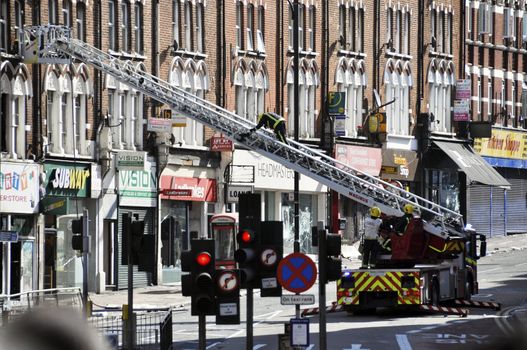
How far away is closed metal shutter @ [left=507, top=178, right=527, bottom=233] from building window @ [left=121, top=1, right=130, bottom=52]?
2940cm

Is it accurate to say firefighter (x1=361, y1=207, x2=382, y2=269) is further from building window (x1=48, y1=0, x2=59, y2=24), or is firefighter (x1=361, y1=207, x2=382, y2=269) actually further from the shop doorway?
building window (x1=48, y1=0, x2=59, y2=24)

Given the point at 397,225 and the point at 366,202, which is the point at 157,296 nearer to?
the point at 366,202

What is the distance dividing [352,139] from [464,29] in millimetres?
12073

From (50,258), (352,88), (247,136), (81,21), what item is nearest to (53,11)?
(81,21)

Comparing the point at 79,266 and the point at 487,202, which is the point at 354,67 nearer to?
the point at 487,202

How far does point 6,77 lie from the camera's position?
4450 centimetres

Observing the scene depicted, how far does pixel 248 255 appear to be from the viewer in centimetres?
1806

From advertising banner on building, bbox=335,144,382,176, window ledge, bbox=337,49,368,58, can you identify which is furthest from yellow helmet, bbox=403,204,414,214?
window ledge, bbox=337,49,368,58

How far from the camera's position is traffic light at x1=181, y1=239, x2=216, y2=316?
16.1 meters

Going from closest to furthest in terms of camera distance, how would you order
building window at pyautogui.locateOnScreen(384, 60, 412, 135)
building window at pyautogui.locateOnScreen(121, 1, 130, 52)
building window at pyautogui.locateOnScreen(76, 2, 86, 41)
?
building window at pyautogui.locateOnScreen(76, 2, 86, 41), building window at pyautogui.locateOnScreen(121, 1, 130, 52), building window at pyautogui.locateOnScreen(384, 60, 412, 135)

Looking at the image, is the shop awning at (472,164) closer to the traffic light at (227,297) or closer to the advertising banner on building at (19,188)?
the advertising banner on building at (19,188)

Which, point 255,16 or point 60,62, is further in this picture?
point 255,16

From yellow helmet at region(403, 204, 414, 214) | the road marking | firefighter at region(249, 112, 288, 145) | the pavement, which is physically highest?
firefighter at region(249, 112, 288, 145)

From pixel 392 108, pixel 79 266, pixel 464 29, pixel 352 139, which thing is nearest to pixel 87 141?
pixel 79 266
